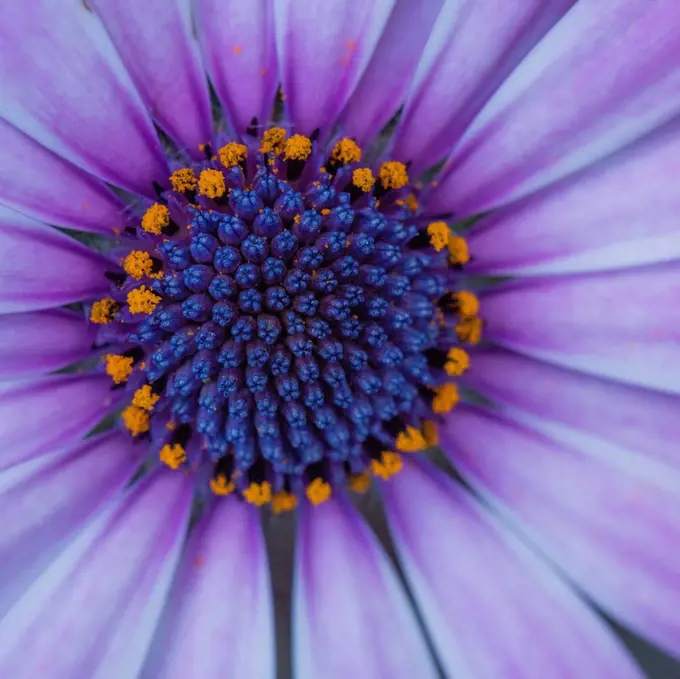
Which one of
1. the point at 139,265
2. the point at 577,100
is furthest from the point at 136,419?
the point at 577,100

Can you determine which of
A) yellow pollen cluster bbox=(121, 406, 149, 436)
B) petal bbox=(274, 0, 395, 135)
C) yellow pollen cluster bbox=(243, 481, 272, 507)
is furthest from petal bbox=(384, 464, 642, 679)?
petal bbox=(274, 0, 395, 135)

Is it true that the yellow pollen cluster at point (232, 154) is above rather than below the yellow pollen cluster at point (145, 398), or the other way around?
above

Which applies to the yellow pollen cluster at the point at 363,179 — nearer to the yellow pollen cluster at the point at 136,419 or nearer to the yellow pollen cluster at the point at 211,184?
the yellow pollen cluster at the point at 211,184

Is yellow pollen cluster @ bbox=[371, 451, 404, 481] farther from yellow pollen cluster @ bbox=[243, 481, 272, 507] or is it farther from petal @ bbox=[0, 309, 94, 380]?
petal @ bbox=[0, 309, 94, 380]

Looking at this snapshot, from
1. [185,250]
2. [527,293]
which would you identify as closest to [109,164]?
[185,250]

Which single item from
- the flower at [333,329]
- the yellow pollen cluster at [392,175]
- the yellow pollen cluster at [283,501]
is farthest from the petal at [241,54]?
the yellow pollen cluster at [283,501]

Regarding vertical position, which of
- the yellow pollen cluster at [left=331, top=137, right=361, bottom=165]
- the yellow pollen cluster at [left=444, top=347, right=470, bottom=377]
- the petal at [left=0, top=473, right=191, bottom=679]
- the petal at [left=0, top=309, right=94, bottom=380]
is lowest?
the petal at [left=0, top=473, right=191, bottom=679]

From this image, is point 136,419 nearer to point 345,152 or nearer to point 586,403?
point 345,152
